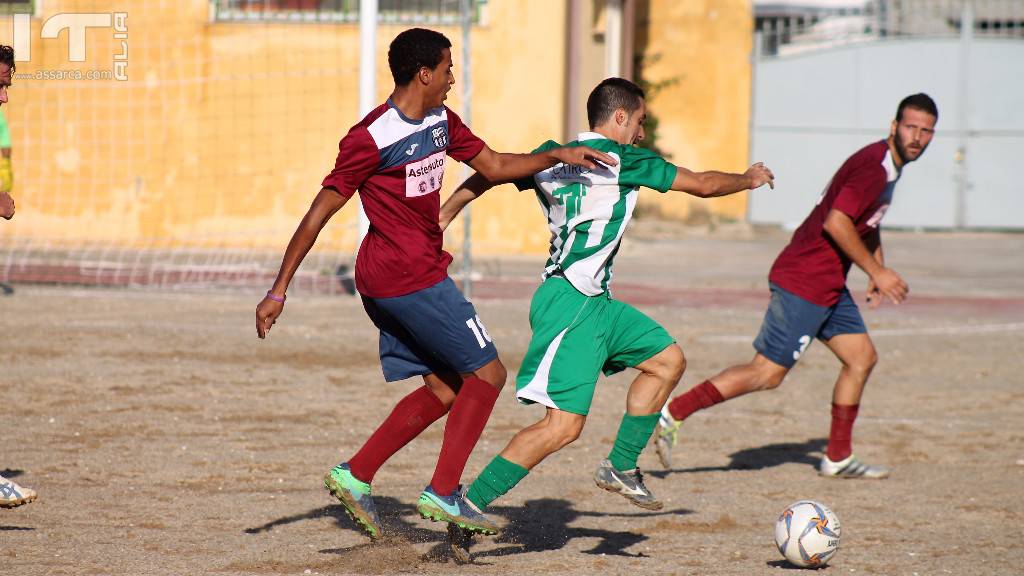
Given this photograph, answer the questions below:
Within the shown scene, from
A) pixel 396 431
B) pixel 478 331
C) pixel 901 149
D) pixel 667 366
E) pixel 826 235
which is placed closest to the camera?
pixel 478 331

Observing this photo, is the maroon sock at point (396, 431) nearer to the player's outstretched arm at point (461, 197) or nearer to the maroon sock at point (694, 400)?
the player's outstretched arm at point (461, 197)

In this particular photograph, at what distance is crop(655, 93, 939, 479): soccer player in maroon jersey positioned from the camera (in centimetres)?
739

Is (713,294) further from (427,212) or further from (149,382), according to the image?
(427,212)

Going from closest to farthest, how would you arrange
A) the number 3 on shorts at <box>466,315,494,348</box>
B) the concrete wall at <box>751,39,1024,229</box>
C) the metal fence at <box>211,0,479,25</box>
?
the number 3 on shorts at <box>466,315,494,348</box> < the metal fence at <box>211,0,479,25</box> < the concrete wall at <box>751,39,1024,229</box>

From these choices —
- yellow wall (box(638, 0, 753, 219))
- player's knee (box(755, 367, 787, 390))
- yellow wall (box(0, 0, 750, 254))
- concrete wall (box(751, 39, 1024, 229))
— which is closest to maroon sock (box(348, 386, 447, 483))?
player's knee (box(755, 367, 787, 390))

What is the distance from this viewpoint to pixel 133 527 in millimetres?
6000

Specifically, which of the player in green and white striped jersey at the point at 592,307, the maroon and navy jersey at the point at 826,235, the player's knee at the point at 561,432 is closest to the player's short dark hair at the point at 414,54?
the player in green and white striped jersey at the point at 592,307

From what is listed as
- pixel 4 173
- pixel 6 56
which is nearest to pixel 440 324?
pixel 6 56

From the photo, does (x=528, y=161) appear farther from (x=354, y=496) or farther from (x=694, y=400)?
(x=694, y=400)

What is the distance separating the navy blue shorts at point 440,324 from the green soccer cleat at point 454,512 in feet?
1.72

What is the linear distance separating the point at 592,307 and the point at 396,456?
236cm

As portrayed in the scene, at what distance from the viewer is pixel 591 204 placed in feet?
18.7

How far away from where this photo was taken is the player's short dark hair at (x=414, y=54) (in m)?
5.39

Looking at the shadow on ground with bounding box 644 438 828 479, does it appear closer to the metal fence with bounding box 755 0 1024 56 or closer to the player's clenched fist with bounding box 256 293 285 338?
the player's clenched fist with bounding box 256 293 285 338
